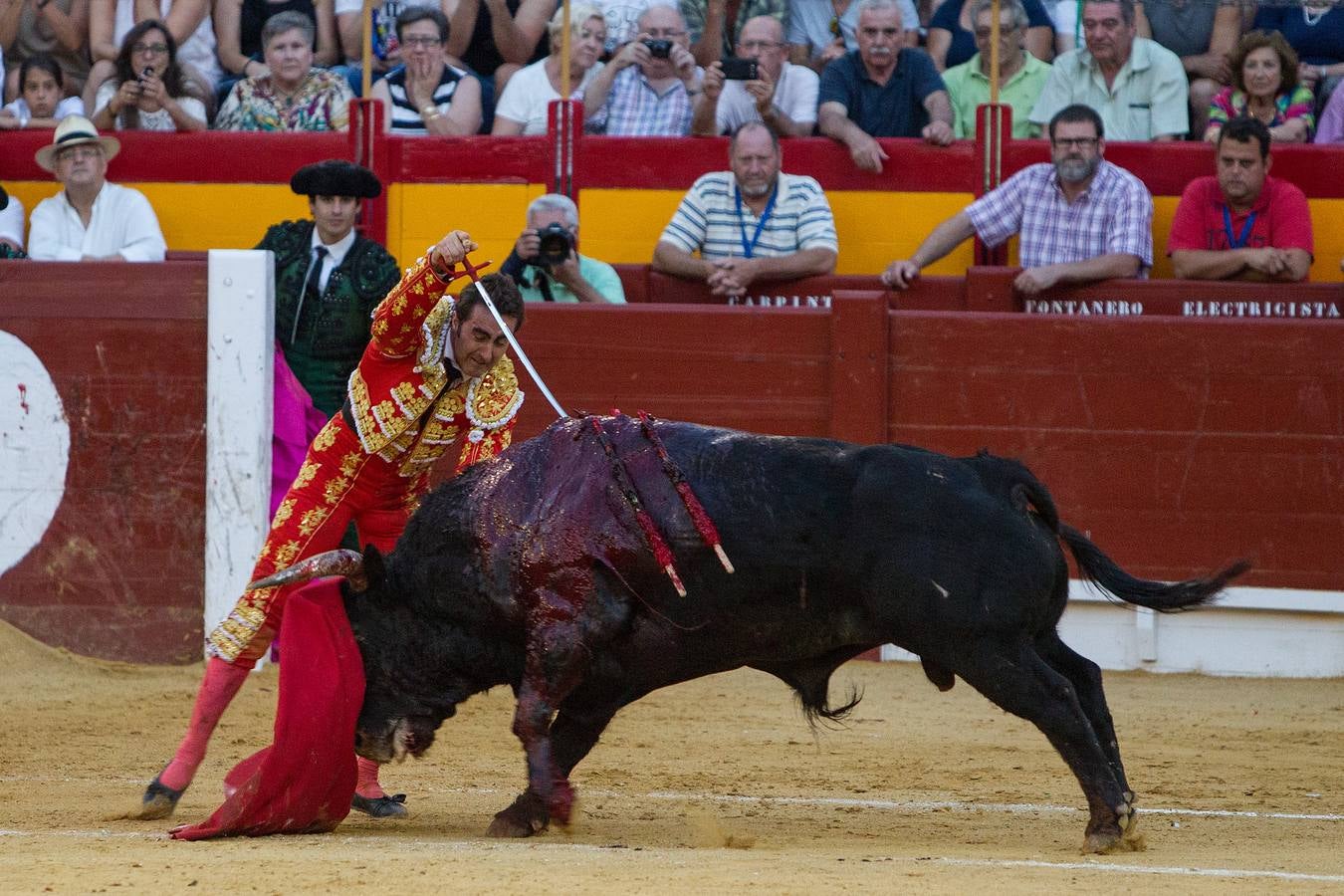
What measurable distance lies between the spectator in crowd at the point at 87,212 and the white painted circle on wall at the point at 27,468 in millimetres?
747

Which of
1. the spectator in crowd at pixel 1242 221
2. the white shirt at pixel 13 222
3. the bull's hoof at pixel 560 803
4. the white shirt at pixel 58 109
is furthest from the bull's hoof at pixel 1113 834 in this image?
the white shirt at pixel 58 109

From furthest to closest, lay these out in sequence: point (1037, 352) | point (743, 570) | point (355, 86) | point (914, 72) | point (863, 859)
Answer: point (355, 86) < point (914, 72) < point (1037, 352) < point (743, 570) < point (863, 859)

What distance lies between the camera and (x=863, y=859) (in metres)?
3.96

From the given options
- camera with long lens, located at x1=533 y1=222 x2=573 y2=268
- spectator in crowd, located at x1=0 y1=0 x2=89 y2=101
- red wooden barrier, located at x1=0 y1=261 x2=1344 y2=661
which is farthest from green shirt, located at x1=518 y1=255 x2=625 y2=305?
spectator in crowd, located at x1=0 y1=0 x2=89 y2=101

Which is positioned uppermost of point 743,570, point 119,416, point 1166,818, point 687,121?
point 687,121

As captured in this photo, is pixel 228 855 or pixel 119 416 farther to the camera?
pixel 119 416

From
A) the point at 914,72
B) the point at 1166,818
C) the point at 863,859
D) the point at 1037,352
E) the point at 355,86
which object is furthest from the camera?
the point at 355,86

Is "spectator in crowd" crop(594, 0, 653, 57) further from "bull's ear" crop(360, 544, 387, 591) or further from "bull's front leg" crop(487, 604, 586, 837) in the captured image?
"bull's front leg" crop(487, 604, 586, 837)

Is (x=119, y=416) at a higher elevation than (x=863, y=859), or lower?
higher

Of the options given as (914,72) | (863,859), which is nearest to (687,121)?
(914,72)

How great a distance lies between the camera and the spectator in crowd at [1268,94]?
7.38 meters

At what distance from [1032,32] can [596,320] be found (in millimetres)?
2428

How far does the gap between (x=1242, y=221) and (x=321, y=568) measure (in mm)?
4164

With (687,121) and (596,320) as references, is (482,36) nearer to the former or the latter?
(687,121)
